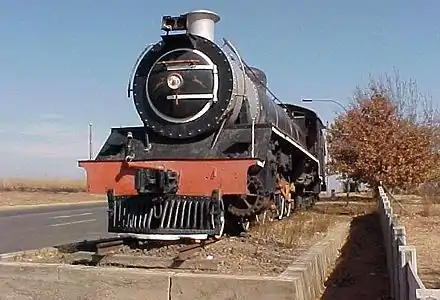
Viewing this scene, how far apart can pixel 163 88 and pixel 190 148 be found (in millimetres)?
1120

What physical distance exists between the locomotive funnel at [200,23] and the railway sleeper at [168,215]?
10.6ft

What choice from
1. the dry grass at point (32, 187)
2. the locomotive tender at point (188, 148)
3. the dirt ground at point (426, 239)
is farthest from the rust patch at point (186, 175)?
the dry grass at point (32, 187)

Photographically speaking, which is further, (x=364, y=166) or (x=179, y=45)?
(x=364, y=166)

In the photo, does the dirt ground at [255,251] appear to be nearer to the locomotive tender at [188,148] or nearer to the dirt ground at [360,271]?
the locomotive tender at [188,148]

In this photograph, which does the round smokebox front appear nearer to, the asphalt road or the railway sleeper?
the railway sleeper

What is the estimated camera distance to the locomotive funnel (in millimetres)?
11555

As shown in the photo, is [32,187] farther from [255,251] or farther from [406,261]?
[406,261]

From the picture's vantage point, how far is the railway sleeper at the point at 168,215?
9.59 meters

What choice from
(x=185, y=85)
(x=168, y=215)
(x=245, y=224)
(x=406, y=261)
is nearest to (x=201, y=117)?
(x=185, y=85)

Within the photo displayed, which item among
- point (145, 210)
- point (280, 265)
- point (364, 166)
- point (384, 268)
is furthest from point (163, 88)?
point (364, 166)

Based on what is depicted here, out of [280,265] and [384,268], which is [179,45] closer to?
[280,265]

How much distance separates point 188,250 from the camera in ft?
29.8

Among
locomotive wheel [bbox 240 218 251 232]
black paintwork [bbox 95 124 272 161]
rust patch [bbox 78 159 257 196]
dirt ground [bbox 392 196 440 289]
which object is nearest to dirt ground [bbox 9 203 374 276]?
locomotive wheel [bbox 240 218 251 232]

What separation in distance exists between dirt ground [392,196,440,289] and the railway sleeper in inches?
125
